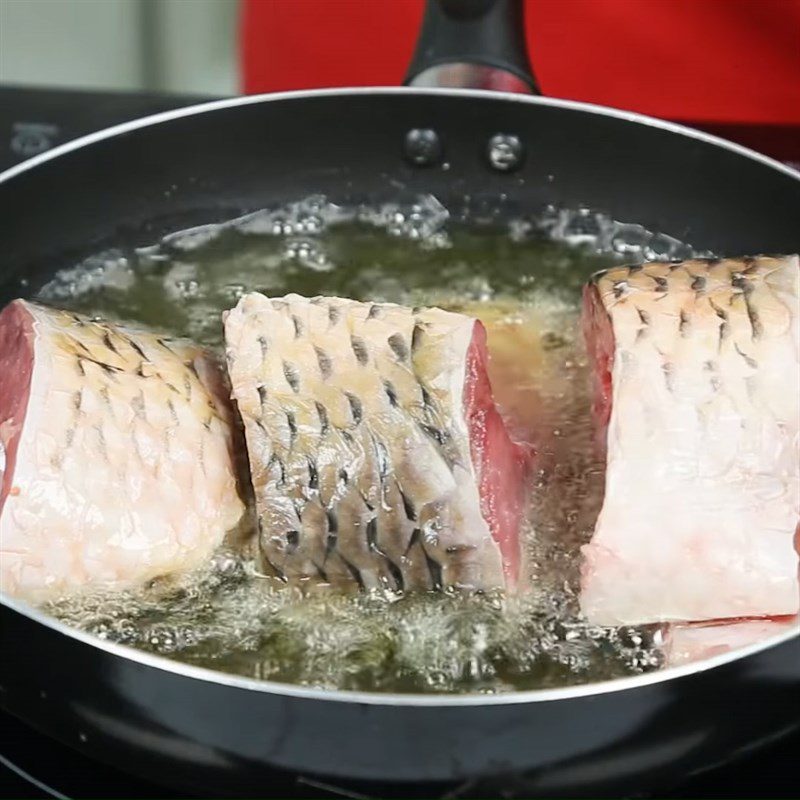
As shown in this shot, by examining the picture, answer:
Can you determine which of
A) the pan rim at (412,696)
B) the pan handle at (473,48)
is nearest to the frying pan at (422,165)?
the pan handle at (473,48)

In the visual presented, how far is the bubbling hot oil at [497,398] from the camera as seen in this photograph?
2.65ft

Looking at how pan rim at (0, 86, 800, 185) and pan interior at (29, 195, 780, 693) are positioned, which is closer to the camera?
pan interior at (29, 195, 780, 693)

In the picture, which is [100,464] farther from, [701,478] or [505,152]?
[505,152]

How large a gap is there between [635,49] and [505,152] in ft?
1.52

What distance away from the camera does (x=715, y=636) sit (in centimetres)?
79

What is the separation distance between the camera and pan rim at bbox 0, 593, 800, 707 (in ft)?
1.93

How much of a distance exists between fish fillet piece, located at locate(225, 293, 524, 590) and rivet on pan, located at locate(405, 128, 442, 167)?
17.2 inches

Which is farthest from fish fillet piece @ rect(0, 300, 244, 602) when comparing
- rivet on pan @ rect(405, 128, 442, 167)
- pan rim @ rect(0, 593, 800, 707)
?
rivet on pan @ rect(405, 128, 442, 167)

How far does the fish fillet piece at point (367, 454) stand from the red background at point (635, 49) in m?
0.89

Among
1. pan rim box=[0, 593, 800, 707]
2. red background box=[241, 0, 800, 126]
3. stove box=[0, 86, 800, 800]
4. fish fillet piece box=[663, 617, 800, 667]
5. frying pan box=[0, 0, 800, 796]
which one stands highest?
red background box=[241, 0, 800, 126]

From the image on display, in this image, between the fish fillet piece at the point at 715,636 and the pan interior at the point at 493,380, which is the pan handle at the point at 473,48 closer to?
the pan interior at the point at 493,380

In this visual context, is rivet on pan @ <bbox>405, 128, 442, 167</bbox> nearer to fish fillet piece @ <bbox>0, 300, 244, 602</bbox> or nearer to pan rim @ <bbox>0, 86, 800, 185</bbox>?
pan rim @ <bbox>0, 86, 800, 185</bbox>

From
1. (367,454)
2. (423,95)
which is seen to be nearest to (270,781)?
(367,454)

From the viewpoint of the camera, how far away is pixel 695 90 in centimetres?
158
